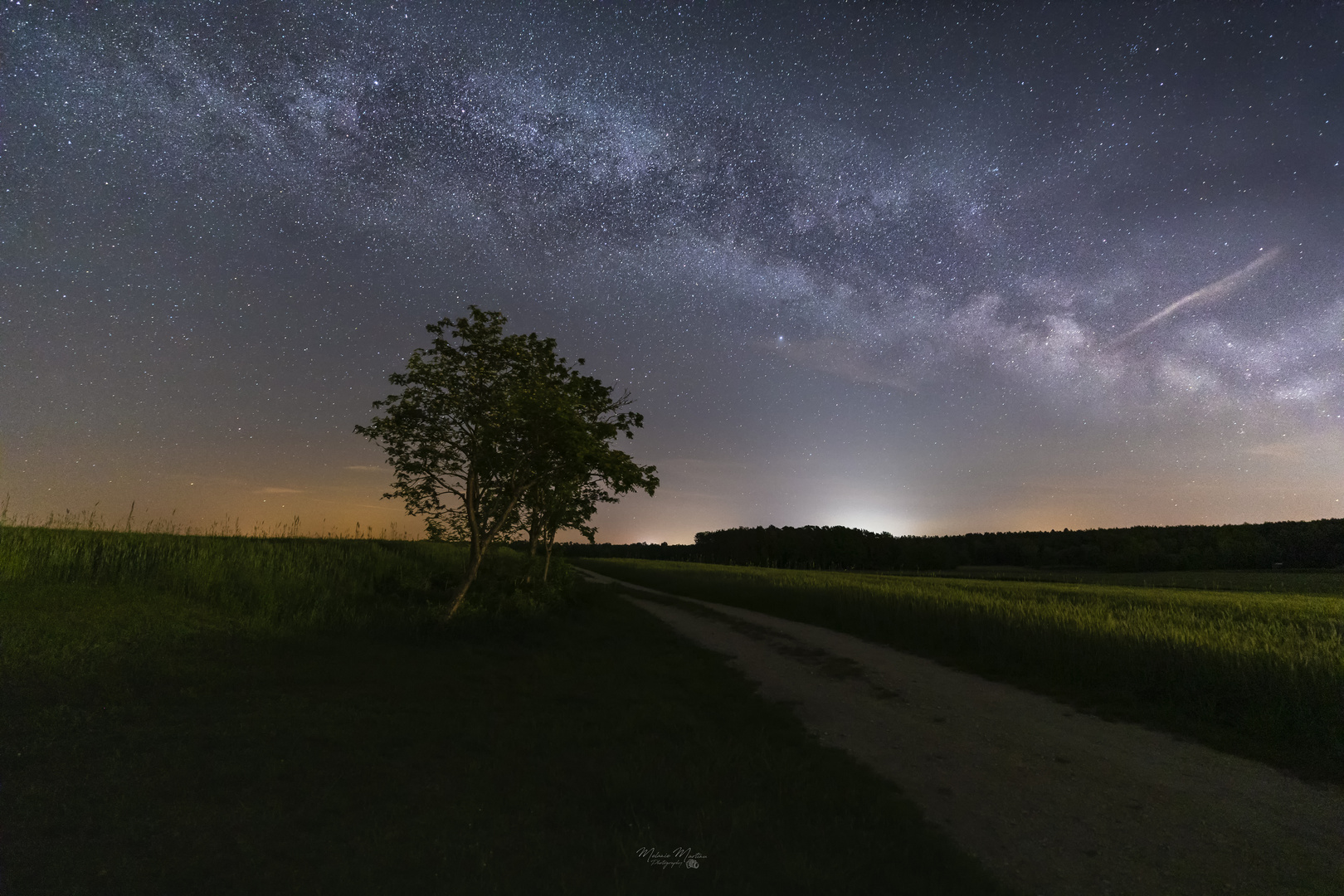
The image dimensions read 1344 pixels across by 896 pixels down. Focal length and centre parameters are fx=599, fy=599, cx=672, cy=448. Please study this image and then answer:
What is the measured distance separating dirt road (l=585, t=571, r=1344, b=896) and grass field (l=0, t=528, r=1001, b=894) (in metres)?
0.77

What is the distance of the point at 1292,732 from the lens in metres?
9.16

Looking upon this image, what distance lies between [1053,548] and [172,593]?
100 metres

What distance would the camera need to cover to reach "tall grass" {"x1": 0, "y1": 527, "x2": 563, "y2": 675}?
35.1 feet

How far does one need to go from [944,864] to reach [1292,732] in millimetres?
7853

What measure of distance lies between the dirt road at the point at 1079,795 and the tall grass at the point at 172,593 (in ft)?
37.1

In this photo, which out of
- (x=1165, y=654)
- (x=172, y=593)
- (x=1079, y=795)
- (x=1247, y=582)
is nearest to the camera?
(x=1079, y=795)

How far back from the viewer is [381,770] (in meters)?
7.23

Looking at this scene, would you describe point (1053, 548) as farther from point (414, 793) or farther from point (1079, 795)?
point (414, 793)

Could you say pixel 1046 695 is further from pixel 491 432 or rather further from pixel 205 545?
pixel 205 545

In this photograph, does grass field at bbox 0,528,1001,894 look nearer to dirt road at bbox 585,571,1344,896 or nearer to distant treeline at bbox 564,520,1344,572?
dirt road at bbox 585,571,1344,896

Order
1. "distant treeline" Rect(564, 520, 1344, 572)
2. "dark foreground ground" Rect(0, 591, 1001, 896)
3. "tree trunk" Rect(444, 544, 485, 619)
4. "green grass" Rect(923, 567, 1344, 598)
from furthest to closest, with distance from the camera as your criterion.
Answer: "distant treeline" Rect(564, 520, 1344, 572)
"green grass" Rect(923, 567, 1344, 598)
"tree trunk" Rect(444, 544, 485, 619)
"dark foreground ground" Rect(0, 591, 1001, 896)

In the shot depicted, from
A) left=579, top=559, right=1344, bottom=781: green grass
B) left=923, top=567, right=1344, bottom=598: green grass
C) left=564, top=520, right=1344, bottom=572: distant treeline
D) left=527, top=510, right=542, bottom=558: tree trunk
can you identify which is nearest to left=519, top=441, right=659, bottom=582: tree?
left=527, top=510, right=542, bottom=558: tree trunk
